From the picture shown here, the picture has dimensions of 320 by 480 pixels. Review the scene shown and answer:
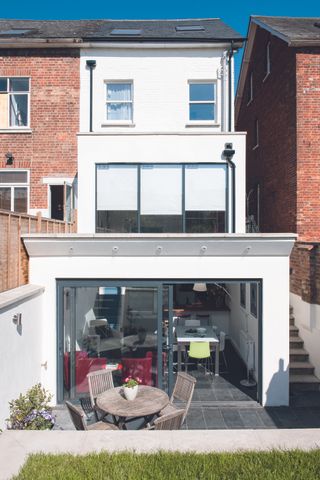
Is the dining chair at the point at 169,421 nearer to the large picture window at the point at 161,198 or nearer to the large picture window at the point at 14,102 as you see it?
the large picture window at the point at 161,198

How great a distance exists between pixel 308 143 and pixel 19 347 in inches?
432

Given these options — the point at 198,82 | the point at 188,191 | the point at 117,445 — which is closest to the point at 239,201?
the point at 188,191

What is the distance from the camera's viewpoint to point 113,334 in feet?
28.9

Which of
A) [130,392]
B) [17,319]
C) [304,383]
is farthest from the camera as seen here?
[304,383]

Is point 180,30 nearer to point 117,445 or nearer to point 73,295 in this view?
point 73,295

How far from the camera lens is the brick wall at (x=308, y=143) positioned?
12484mm

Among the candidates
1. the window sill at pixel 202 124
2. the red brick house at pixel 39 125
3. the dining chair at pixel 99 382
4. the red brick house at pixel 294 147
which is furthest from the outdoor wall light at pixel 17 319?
the window sill at pixel 202 124

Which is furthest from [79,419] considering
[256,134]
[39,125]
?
[256,134]

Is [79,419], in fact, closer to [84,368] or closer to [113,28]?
[84,368]

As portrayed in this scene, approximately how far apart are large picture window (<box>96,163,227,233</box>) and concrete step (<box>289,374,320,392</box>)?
4433mm

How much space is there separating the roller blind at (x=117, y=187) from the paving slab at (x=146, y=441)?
641 cm

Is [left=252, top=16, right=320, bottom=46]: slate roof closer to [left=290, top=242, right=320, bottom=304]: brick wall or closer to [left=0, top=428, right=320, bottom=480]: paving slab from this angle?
[left=290, top=242, right=320, bottom=304]: brick wall

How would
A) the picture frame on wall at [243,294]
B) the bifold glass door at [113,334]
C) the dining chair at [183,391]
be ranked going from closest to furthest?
the dining chair at [183,391] < the bifold glass door at [113,334] < the picture frame on wall at [243,294]

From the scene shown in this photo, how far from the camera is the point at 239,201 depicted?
34.9ft
